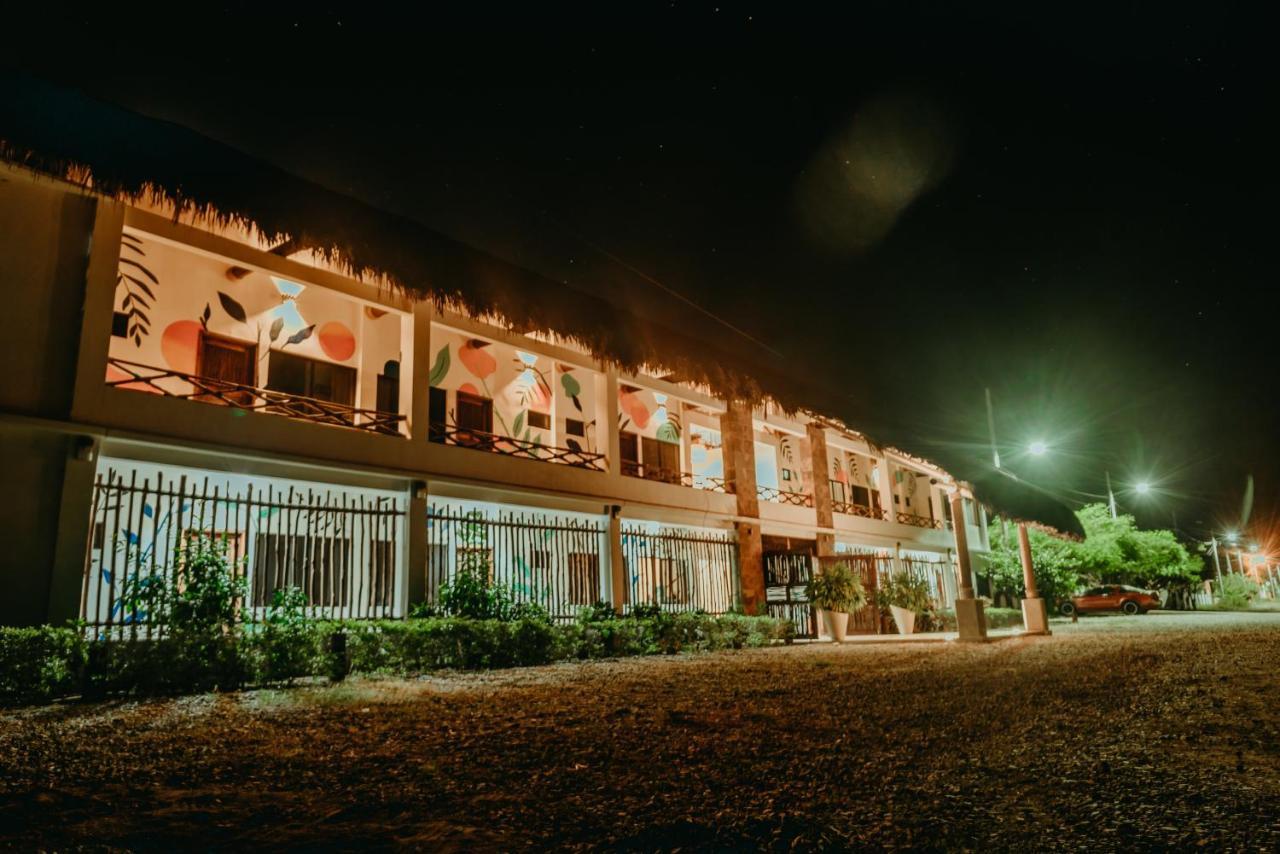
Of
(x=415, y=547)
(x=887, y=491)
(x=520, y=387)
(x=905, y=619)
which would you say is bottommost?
(x=905, y=619)

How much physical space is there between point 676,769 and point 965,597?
31.1ft

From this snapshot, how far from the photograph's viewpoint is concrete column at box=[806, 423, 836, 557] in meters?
20.6

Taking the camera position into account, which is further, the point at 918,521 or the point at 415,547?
the point at 918,521

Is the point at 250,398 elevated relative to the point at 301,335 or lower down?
lower down

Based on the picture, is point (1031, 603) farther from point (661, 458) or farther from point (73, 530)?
point (73, 530)

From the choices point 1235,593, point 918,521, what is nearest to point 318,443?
point 918,521

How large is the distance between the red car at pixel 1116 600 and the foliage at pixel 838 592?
1904cm

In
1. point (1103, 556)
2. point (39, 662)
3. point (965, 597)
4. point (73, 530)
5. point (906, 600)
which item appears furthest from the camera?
point (1103, 556)

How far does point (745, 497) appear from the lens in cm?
1748

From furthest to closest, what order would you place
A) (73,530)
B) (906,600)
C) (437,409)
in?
(906,600) → (437,409) → (73,530)

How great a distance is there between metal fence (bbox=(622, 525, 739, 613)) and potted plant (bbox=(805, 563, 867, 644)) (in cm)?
222

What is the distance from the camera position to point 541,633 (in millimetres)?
9273

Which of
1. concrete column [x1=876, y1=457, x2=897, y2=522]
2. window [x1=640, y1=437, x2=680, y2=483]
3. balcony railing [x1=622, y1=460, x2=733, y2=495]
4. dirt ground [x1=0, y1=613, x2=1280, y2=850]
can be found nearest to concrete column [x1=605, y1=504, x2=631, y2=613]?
balcony railing [x1=622, y1=460, x2=733, y2=495]

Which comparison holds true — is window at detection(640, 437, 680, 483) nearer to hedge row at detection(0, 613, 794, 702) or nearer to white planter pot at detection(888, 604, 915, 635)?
white planter pot at detection(888, 604, 915, 635)
